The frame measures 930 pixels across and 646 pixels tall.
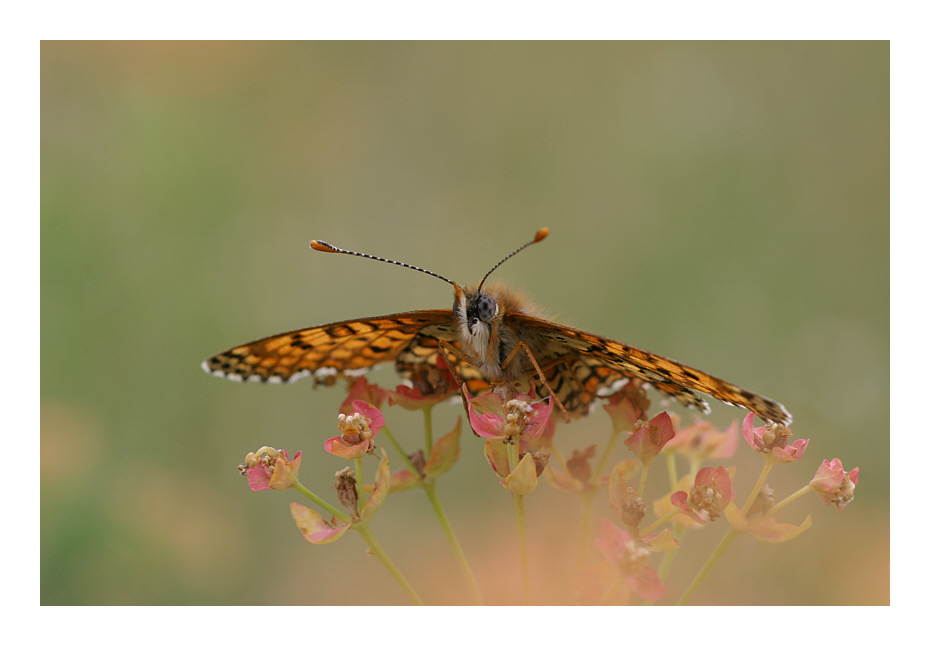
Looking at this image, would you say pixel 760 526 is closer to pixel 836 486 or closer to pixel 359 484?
pixel 836 486

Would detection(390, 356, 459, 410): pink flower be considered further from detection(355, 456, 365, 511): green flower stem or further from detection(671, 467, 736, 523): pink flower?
detection(671, 467, 736, 523): pink flower

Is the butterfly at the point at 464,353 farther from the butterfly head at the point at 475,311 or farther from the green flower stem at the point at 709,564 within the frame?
the green flower stem at the point at 709,564

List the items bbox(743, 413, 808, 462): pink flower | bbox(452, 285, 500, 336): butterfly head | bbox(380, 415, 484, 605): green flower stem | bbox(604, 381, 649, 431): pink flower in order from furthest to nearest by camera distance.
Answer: bbox(452, 285, 500, 336): butterfly head, bbox(604, 381, 649, 431): pink flower, bbox(380, 415, 484, 605): green flower stem, bbox(743, 413, 808, 462): pink flower

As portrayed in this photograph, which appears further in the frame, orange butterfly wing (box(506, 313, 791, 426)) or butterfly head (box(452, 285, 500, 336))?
butterfly head (box(452, 285, 500, 336))

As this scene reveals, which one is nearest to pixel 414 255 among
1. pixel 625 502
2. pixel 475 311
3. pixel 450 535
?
pixel 475 311

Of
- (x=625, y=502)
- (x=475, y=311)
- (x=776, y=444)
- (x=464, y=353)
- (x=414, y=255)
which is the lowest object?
(x=625, y=502)

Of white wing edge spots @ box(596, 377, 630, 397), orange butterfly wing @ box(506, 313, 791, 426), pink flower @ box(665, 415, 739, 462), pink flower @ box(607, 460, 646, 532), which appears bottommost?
pink flower @ box(607, 460, 646, 532)

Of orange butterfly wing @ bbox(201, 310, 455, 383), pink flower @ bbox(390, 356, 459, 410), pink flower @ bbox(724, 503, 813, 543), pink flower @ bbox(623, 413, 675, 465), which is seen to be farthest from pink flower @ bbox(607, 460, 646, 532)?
orange butterfly wing @ bbox(201, 310, 455, 383)
